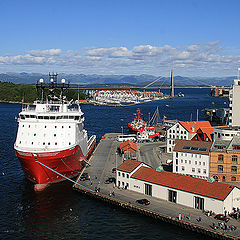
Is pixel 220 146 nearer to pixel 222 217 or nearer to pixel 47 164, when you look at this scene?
pixel 222 217

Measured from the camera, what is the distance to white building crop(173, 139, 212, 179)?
46.1 metres

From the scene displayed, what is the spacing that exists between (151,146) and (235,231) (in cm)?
3790

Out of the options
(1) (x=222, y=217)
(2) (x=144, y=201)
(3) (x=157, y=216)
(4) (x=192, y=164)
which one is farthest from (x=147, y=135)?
(1) (x=222, y=217)

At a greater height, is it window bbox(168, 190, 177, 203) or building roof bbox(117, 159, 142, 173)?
building roof bbox(117, 159, 142, 173)

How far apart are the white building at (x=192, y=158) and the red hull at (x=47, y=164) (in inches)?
583

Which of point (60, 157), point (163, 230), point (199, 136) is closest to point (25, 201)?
point (60, 157)

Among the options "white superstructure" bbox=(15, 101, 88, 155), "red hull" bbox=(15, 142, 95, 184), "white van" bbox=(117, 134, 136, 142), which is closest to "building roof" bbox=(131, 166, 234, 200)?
"red hull" bbox=(15, 142, 95, 184)

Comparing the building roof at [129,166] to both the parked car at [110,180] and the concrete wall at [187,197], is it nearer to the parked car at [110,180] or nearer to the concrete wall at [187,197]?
the concrete wall at [187,197]

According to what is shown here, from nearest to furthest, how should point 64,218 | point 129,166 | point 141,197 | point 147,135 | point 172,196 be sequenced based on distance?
point 64,218 < point 172,196 < point 141,197 < point 129,166 < point 147,135

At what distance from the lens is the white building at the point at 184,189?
1412 inches

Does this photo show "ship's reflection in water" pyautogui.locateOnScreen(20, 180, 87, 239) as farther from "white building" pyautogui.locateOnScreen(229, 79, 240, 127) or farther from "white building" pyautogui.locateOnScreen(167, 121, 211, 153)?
"white building" pyautogui.locateOnScreen(229, 79, 240, 127)

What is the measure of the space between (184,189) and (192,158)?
9720mm

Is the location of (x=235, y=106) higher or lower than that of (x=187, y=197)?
higher

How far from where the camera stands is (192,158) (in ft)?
155
